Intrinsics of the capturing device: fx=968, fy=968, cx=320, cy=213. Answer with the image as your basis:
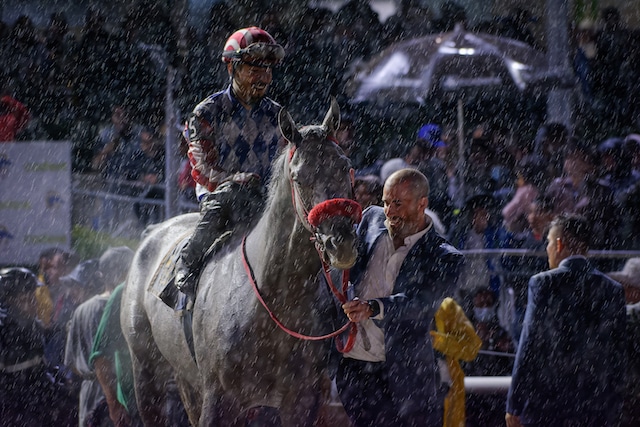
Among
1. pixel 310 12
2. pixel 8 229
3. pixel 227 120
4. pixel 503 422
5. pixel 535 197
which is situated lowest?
pixel 503 422

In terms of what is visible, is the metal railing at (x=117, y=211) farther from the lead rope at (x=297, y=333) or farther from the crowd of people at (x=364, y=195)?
the lead rope at (x=297, y=333)

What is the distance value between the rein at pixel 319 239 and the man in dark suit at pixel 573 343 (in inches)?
61.9

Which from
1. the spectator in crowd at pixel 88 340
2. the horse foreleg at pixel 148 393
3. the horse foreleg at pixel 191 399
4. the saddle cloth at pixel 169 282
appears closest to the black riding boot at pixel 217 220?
the saddle cloth at pixel 169 282

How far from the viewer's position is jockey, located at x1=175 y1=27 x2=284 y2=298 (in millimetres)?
5387

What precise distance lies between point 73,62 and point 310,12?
313 cm

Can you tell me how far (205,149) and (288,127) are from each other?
1.08 metres

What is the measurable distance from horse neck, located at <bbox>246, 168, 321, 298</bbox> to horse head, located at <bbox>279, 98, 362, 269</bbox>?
11 cm

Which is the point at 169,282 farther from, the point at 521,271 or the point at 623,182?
the point at 623,182

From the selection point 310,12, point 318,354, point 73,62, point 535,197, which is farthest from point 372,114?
point 318,354

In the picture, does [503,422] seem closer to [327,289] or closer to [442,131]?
[327,289]

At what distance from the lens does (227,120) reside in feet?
18.3

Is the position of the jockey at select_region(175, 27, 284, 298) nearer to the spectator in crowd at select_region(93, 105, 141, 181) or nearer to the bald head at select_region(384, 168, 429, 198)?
the bald head at select_region(384, 168, 429, 198)

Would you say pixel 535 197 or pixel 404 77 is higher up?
pixel 404 77

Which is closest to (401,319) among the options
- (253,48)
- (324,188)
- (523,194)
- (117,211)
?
(324,188)
